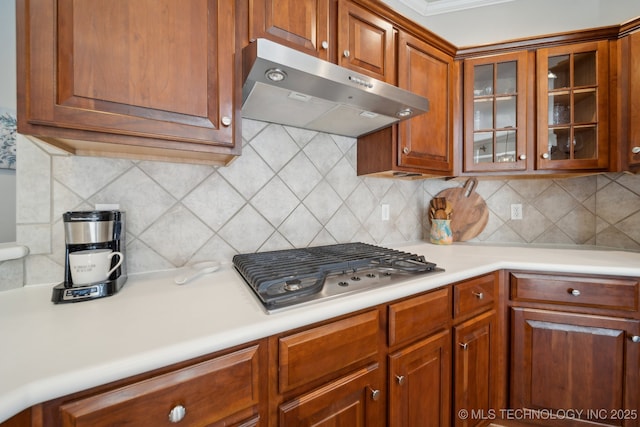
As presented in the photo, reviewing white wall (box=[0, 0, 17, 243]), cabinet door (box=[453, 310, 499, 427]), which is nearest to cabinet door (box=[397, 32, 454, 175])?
cabinet door (box=[453, 310, 499, 427])

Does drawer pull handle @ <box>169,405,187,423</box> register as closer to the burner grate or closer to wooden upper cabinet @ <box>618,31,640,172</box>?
the burner grate

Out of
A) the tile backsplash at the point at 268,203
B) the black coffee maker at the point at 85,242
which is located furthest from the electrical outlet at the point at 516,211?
the black coffee maker at the point at 85,242

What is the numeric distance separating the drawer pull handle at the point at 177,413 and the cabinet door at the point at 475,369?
106 centimetres

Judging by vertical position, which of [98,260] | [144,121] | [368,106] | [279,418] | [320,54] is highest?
[320,54]

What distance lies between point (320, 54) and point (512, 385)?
1.86 meters

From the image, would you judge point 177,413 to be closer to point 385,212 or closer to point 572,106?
point 385,212

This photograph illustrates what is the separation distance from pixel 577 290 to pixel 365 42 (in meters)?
1.55

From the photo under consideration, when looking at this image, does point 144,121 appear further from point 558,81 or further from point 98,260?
point 558,81

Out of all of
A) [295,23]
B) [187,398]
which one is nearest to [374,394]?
[187,398]

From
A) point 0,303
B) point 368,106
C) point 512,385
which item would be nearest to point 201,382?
point 0,303

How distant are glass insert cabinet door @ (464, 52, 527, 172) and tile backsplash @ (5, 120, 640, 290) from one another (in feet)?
1.07

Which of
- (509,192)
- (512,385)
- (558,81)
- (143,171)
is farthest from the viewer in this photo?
(509,192)

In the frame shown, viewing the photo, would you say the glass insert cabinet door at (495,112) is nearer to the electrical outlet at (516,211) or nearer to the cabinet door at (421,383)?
the electrical outlet at (516,211)

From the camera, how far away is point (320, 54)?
1.10 metres
